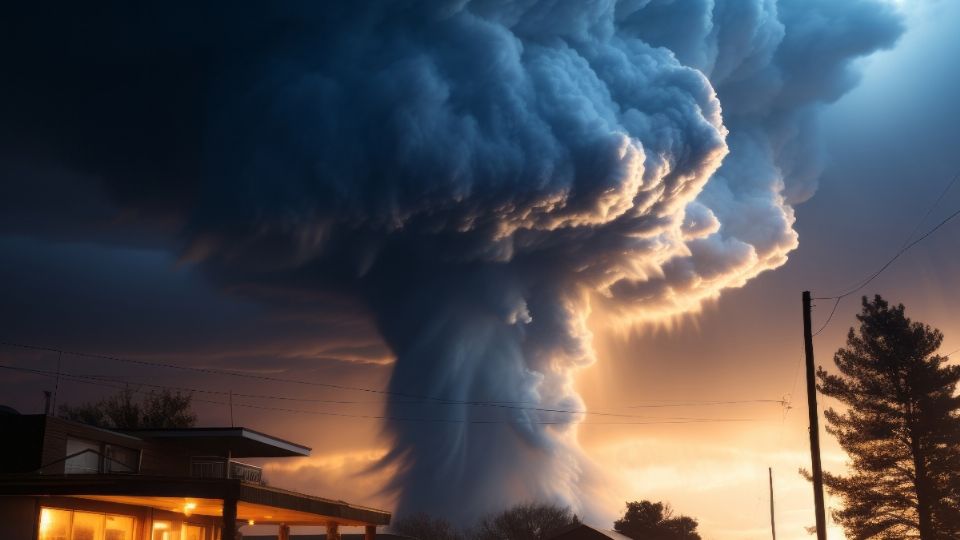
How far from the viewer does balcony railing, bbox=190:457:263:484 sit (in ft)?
133

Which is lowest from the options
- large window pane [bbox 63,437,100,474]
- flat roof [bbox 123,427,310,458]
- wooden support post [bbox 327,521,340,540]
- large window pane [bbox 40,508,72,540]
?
large window pane [bbox 40,508,72,540]

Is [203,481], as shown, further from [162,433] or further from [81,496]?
[162,433]

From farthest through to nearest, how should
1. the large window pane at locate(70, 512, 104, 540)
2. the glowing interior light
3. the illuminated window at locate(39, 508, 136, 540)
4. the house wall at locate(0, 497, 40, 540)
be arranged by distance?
the large window pane at locate(70, 512, 104, 540) < the illuminated window at locate(39, 508, 136, 540) < the glowing interior light < the house wall at locate(0, 497, 40, 540)

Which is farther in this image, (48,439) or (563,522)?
(563,522)

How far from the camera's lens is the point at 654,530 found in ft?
344

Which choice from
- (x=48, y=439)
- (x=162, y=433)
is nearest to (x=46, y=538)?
(x=48, y=439)

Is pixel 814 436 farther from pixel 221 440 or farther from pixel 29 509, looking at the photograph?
pixel 29 509

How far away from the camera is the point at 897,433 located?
51.1 m

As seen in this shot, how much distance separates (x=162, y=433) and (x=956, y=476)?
33.7m

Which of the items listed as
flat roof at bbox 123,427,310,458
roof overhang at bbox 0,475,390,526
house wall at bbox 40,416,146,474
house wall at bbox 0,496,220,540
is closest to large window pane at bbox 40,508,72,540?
house wall at bbox 0,496,220,540

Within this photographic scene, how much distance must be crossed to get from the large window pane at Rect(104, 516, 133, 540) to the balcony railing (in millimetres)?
5107

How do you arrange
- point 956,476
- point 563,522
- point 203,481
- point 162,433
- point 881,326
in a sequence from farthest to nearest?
point 563,522 → point 881,326 → point 956,476 → point 162,433 → point 203,481

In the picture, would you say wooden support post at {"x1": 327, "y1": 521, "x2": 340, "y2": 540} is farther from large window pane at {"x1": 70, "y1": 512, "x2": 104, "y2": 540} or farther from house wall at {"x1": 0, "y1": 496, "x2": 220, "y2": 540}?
large window pane at {"x1": 70, "y1": 512, "x2": 104, "y2": 540}

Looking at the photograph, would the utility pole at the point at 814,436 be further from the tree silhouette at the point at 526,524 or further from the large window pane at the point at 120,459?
the tree silhouette at the point at 526,524
